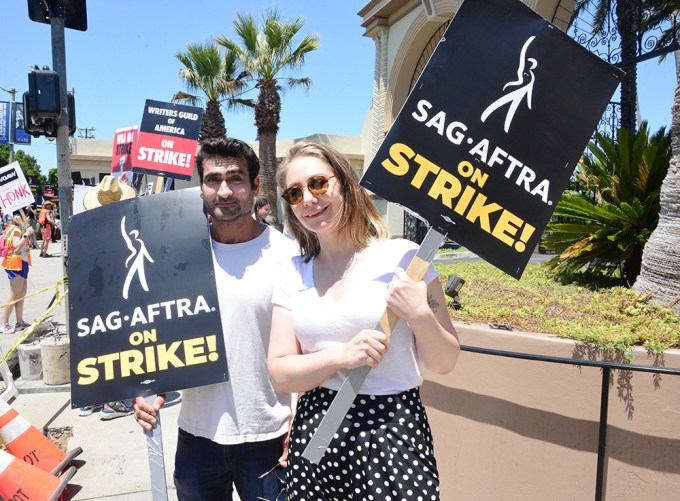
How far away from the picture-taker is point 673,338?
282 centimetres

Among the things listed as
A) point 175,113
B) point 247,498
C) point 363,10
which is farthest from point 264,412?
point 363,10

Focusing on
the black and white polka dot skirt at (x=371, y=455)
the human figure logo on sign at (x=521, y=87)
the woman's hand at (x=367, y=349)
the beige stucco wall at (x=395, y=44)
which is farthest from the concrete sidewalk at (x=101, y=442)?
the beige stucco wall at (x=395, y=44)

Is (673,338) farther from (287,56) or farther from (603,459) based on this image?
(287,56)

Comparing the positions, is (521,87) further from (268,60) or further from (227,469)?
(268,60)

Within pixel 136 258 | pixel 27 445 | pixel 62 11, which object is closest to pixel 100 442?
pixel 27 445

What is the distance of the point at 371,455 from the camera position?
5.41 ft

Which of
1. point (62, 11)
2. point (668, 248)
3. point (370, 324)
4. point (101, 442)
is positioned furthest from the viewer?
point (62, 11)

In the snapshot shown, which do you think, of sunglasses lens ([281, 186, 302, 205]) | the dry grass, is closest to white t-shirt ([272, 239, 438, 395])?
sunglasses lens ([281, 186, 302, 205])

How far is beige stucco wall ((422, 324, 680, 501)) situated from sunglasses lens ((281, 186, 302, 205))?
5.72 feet

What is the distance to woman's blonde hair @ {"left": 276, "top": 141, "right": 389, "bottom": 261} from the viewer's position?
1800 mm

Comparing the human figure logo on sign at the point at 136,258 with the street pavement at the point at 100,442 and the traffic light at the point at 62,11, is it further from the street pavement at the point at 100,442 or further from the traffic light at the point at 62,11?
the traffic light at the point at 62,11

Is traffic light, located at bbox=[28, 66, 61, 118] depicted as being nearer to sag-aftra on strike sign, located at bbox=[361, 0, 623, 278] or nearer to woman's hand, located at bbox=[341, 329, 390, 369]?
sag-aftra on strike sign, located at bbox=[361, 0, 623, 278]

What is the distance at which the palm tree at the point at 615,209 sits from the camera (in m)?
4.23

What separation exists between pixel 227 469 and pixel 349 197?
1.24 metres
